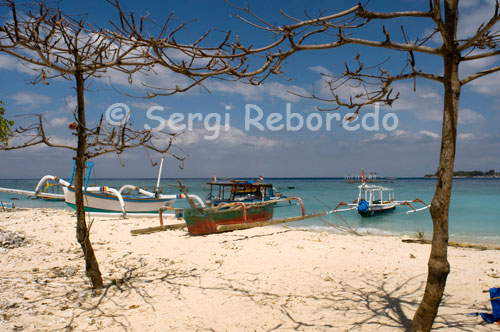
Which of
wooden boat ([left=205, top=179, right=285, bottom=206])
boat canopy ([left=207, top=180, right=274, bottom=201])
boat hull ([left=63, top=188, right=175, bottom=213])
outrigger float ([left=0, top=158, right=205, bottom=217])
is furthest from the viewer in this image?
boat canopy ([left=207, top=180, right=274, bottom=201])

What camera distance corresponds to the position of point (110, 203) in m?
20.4

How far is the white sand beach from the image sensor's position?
3.84 metres

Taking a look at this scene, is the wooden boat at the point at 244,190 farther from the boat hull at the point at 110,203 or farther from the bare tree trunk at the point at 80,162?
the bare tree trunk at the point at 80,162

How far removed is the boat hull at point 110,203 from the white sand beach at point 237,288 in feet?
40.1

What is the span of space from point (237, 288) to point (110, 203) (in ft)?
57.1

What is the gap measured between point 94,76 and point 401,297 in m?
5.21

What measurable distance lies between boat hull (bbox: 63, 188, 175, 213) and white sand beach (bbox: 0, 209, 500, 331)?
1223 cm

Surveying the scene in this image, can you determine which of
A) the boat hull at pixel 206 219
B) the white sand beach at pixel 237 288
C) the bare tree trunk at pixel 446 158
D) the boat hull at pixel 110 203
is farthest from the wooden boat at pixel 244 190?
the bare tree trunk at pixel 446 158

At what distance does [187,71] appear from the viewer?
309cm

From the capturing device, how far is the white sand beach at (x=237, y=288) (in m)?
3.84

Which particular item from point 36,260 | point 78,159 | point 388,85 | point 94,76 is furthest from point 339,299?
point 36,260

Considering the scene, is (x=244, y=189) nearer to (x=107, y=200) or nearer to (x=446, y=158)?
(x=107, y=200)

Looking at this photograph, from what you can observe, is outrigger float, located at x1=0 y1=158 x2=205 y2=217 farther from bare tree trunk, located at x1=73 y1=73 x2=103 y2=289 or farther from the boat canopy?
bare tree trunk, located at x1=73 y1=73 x2=103 y2=289

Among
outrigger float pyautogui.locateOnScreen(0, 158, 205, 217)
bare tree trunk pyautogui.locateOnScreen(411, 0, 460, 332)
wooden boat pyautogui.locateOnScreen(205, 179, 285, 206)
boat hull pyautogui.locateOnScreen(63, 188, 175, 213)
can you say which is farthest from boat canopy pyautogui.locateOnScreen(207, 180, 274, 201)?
bare tree trunk pyautogui.locateOnScreen(411, 0, 460, 332)
